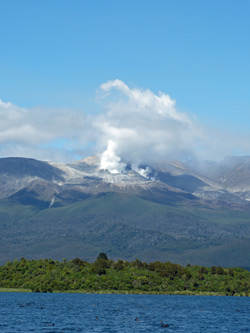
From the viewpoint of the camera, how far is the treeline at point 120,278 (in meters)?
168

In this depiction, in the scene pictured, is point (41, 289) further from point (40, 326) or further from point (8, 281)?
point (40, 326)

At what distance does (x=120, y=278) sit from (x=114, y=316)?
64114 mm

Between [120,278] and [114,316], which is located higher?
[120,278]

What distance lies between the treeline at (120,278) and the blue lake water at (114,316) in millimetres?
23292

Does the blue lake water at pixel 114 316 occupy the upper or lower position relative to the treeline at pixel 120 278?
lower

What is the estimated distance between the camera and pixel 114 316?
108 meters

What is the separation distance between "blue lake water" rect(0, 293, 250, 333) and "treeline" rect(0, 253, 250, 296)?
2329 centimetres

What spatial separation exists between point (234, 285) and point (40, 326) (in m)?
102

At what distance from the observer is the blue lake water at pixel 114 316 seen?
92.3 meters

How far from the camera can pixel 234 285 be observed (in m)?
183

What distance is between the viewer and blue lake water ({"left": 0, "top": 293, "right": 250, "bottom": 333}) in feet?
303

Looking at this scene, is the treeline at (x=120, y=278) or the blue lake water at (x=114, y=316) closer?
the blue lake water at (x=114, y=316)

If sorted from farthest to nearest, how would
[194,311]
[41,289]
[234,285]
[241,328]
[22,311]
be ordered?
1. [234,285]
2. [41,289]
3. [194,311]
4. [22,311]
5. [241,328]

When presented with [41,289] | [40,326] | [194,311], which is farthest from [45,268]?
[40,326]
